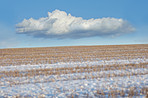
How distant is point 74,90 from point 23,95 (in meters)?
2.14

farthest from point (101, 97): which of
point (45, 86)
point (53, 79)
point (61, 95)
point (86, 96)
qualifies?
point (53, 79)

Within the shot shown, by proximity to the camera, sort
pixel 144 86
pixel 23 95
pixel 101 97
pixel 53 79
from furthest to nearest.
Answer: pixel 53 79 < pixel 144 86 < pixel 23 95 < pixel 101 97

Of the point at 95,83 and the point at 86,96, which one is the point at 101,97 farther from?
the point at 95,83

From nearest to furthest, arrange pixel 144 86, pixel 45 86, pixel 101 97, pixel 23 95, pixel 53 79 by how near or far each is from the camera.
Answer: pixel 101 97 < pixel 23 95 < pixel 144 86 < pixel 45 86 < pixel 53 79

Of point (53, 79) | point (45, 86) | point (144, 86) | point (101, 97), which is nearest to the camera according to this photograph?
point (101, 97)

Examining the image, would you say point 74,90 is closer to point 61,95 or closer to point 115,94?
point 61,95

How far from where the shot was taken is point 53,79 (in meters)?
9.24

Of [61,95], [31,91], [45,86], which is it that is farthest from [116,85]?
[31,91]

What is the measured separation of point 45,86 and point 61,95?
1.61 m

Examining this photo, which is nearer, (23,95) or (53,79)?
(23,95)

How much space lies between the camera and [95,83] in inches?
316

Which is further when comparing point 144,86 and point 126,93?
point 144,86

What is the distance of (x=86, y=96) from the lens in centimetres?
641

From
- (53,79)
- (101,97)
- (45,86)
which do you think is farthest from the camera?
(53,79)
